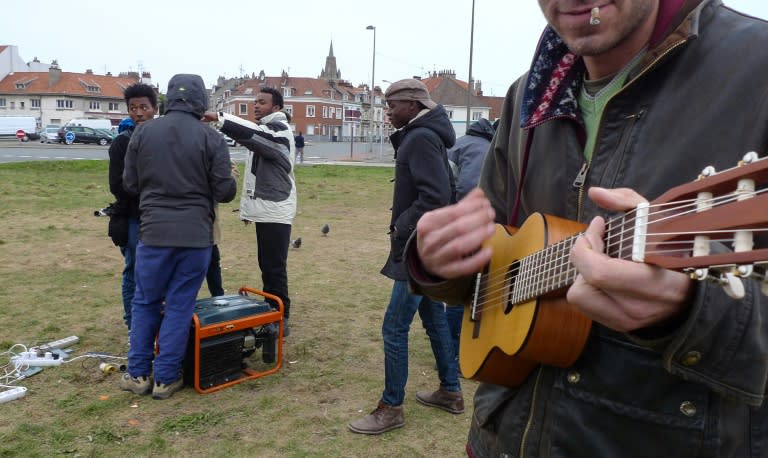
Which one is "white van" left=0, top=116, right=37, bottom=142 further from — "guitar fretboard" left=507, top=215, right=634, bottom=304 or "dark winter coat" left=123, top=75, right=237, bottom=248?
"guitar fretboard" left=507, top=215, right=634, bottom=304

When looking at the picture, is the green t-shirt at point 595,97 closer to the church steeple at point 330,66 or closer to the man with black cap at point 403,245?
the man with black cap at point 403,245

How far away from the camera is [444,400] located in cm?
469

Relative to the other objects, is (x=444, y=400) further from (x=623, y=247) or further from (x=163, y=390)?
(x=623, y=247)

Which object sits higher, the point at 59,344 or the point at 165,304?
the point at 165,304

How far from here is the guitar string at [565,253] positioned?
3.41 ft

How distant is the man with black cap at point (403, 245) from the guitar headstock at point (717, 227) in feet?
9.95

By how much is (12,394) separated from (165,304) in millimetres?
1354

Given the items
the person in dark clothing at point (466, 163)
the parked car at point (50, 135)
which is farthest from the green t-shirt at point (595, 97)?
the parked car at point (50, 135)

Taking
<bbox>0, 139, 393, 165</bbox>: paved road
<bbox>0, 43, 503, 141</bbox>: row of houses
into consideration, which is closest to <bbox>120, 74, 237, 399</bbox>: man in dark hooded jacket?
<bbox>0, 139, 393, 165</bbox>: paved road

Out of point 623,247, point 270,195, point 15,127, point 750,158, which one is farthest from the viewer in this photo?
point 15,127

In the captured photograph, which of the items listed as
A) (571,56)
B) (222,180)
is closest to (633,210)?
(571,56)

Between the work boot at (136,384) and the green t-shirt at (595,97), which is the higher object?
the green t-shirt at (595,97)

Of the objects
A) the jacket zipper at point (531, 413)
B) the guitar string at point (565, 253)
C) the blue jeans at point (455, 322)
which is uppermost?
the guitar string at point (565, 253)

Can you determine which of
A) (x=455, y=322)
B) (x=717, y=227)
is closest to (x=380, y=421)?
(x=455, y=322)
